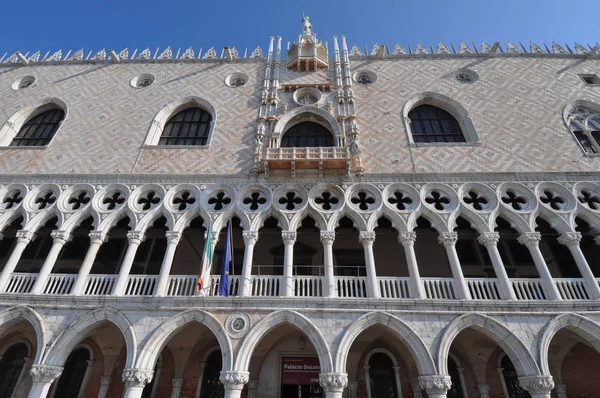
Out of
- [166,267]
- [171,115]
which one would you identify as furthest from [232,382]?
[171,115]

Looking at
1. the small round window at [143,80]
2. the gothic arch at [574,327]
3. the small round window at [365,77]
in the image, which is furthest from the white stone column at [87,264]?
the gothic arch at [574,327]

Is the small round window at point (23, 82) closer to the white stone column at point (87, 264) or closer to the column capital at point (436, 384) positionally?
the white stone column at point (87, 264)

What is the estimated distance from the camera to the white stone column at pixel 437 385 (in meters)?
7.24

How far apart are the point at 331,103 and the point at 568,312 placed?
9.87m

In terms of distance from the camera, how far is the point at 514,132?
39.2 ft

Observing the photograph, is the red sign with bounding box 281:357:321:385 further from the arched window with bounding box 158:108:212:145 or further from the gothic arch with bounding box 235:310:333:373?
the arched window with bounding box 158:108:212:145

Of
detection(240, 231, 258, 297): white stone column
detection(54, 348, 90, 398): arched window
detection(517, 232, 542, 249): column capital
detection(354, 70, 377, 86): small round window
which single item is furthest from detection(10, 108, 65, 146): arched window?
detection(517, 232, 542, 249): column capital

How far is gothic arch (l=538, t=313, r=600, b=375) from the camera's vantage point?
775 centimetres

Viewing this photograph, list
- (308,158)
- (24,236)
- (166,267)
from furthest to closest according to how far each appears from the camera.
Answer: (308,158), (24,236), (166,267)

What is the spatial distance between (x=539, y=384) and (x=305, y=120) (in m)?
10.7

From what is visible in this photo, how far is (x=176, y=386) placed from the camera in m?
9.48

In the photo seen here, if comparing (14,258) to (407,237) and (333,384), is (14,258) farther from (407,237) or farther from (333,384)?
(407,237)

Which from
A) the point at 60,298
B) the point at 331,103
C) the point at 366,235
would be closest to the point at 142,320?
the point at 60,298

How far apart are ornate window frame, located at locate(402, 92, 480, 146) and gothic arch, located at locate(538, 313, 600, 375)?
6097 millimetres
